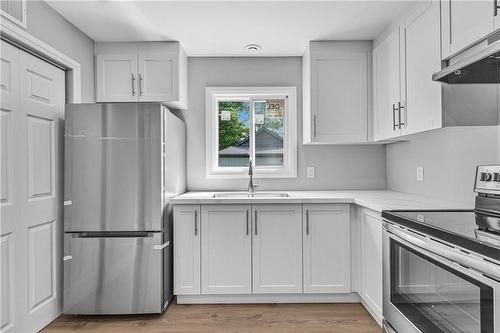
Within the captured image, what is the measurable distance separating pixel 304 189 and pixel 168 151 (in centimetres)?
148

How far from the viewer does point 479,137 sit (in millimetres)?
1955

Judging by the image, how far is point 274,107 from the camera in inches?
134

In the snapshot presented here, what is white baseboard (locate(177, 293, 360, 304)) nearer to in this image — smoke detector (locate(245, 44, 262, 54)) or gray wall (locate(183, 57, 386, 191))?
gray wall (locate(183, 57, 386, 191))

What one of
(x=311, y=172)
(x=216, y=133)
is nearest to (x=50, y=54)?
(x=216, y=133)

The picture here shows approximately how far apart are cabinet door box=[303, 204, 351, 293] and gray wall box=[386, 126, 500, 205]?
689mm

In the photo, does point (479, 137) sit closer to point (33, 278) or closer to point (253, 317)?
point (253, 317)

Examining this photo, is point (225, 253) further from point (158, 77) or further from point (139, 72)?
point (139, 72)

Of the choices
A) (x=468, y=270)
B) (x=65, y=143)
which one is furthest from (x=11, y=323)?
(x=468, y=270)

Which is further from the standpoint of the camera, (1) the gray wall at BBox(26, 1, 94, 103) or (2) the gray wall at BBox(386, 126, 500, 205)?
(1) the gray wall at BBox(26, 1, 94, 103)

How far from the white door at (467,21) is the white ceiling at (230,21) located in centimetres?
64

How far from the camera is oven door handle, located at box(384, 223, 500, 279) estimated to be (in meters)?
0.99

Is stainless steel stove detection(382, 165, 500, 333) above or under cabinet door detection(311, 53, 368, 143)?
under

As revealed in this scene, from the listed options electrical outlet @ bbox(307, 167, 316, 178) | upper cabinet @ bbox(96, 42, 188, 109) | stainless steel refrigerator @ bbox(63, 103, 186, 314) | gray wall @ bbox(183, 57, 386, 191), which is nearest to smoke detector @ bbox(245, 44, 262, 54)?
gray wall @ bbox(183, 57, 386, 191)

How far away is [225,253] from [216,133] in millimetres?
1335
